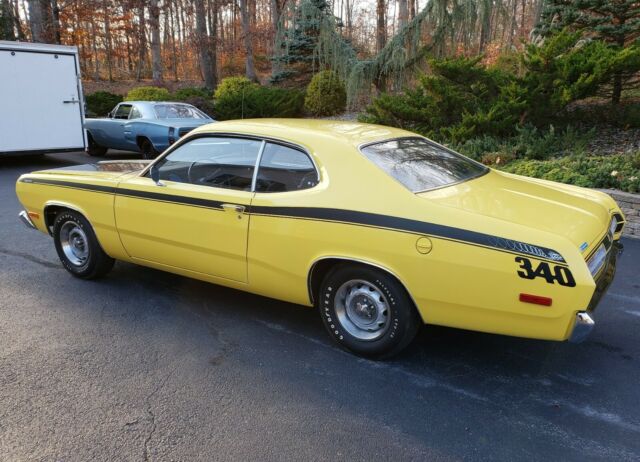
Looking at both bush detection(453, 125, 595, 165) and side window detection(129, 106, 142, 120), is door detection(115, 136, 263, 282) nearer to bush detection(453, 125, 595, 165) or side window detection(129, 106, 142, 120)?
bush detection(453, 125, 595, 165)

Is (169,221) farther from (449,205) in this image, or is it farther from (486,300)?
(486,300)

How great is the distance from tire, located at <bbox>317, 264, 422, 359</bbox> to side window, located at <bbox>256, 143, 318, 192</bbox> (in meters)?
0.64

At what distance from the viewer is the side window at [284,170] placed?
3607 millimetres

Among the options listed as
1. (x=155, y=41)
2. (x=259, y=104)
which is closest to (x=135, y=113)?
(x=259, y=104)

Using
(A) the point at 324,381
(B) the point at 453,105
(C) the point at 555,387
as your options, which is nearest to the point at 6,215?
(A) the point at 324,381

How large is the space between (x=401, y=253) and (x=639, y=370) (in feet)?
5.78

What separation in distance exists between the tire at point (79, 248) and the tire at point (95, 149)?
9467 mm

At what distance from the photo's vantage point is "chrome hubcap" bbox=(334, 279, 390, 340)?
3.38m

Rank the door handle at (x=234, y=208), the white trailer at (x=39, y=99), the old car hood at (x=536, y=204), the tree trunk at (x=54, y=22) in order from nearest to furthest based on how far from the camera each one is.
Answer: the old car hood at (x=536, y=204), the door handle at (x=234, y=208), the white trailer at (x=39, y=99), the tree trunk at (x=54, y=22)

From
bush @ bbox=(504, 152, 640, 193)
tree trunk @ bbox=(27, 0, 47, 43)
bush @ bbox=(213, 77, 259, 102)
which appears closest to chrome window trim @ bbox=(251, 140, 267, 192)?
bush @ bbox=(504, 152, 640, 193)

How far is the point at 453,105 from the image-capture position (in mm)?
10680

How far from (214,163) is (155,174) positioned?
22.9 inches

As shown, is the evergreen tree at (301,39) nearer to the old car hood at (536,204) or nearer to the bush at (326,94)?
the bush at (326,94)

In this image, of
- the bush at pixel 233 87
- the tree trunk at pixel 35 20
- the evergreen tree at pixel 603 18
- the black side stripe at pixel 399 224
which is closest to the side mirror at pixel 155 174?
the black side stripe at pixel 399 224
